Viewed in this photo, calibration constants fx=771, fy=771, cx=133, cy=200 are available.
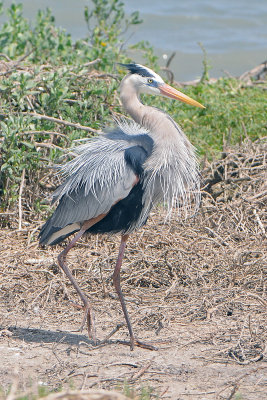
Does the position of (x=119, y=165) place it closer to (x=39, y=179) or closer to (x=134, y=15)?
Result: (x=39, y=179)

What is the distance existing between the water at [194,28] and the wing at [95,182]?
7682 millimetres

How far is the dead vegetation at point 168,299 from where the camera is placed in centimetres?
431

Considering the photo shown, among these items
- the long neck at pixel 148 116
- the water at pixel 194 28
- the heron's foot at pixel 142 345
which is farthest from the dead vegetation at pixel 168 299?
the water at pixel 194 28

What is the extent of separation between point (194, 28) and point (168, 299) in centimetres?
1118

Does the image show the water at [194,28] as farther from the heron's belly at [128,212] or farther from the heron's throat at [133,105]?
the heron's belly at [128,212]

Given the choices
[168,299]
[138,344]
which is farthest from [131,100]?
[138,344]

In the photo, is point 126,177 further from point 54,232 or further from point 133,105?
point 54,232

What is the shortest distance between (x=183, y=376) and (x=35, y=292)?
1.63 metres

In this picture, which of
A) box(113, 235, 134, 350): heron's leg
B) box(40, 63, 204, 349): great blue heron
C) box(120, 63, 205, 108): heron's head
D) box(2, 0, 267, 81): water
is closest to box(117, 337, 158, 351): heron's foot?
box(113, 235, 134, 350): heron's leg

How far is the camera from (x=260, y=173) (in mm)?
6656

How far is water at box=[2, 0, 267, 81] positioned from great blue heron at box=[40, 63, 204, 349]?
24.9ft

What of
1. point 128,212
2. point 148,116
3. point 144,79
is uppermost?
point 144,79

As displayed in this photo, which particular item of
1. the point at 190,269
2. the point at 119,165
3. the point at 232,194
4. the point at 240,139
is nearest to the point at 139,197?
the point at 119,165

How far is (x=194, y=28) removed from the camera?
1580 centimetres
